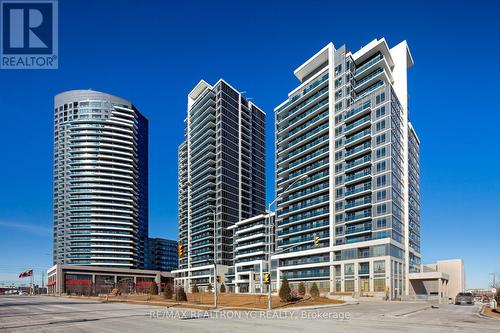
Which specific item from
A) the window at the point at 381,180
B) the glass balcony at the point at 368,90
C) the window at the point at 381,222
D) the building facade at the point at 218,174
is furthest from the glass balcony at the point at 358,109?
the building facade at the point at 218,174

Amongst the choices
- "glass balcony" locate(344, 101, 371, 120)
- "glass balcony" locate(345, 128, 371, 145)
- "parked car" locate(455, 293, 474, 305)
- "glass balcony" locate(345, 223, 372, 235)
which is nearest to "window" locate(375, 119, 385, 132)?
"glass balcony" locate(345, 128, 371, 145)

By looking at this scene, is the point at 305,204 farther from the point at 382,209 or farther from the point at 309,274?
the point at 382,209

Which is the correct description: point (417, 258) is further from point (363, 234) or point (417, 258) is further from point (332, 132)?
point (332, 132)

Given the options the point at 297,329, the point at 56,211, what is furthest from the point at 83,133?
the point at 297,329

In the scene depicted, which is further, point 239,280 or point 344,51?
point 239,280

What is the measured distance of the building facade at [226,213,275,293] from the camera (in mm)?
132250

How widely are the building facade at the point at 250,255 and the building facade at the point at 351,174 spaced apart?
1533 centimetres

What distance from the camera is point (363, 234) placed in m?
93.7

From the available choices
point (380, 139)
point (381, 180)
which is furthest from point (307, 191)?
point (380, 139)

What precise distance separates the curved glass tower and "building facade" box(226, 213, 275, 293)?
202 ft

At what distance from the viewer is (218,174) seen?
161 m

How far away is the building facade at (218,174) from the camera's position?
6275 inches

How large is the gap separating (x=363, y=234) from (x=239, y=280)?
194 ft

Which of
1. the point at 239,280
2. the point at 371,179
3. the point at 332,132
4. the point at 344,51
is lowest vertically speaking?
the point at 239,280
